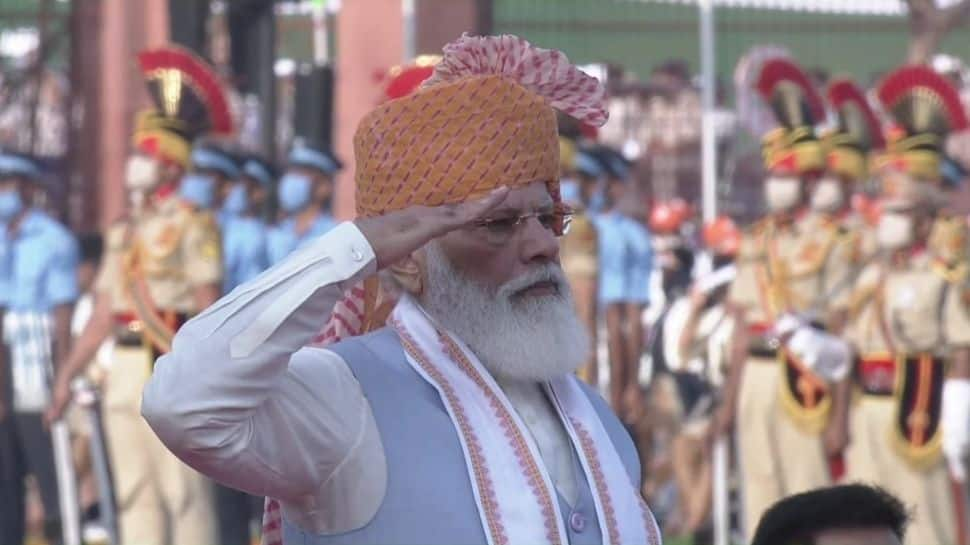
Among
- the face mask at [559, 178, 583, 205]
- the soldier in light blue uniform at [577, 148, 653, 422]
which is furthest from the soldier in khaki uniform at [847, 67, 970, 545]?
the soldier in light blue uniform at [577, 148, 653, 422]

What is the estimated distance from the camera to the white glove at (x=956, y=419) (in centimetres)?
1112

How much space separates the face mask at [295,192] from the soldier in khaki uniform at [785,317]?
222 cm

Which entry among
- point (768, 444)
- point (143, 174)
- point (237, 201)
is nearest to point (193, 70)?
point (143, 174)

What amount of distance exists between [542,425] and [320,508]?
390mm

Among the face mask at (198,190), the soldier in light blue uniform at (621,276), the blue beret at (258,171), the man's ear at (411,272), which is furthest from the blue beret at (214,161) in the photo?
the man's ear at (411,272)

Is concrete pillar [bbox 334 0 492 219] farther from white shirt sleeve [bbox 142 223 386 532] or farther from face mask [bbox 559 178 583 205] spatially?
white shirt sleeve [bbox 142 223 386 532]

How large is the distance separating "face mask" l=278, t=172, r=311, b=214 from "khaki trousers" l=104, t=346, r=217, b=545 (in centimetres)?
204

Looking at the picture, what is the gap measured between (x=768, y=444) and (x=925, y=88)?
163 cm

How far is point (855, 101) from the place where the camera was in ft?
44.5

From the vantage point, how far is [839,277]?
12.2 metres

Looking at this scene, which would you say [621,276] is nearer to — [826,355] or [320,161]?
[320,161]

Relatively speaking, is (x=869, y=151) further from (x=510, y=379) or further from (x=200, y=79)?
(x=510, y=379)

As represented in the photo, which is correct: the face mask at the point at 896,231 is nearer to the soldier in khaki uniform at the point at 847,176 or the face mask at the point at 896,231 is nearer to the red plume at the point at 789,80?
the soldier in khaki uniform at the point at 847,176

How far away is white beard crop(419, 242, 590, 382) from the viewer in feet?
12.8
